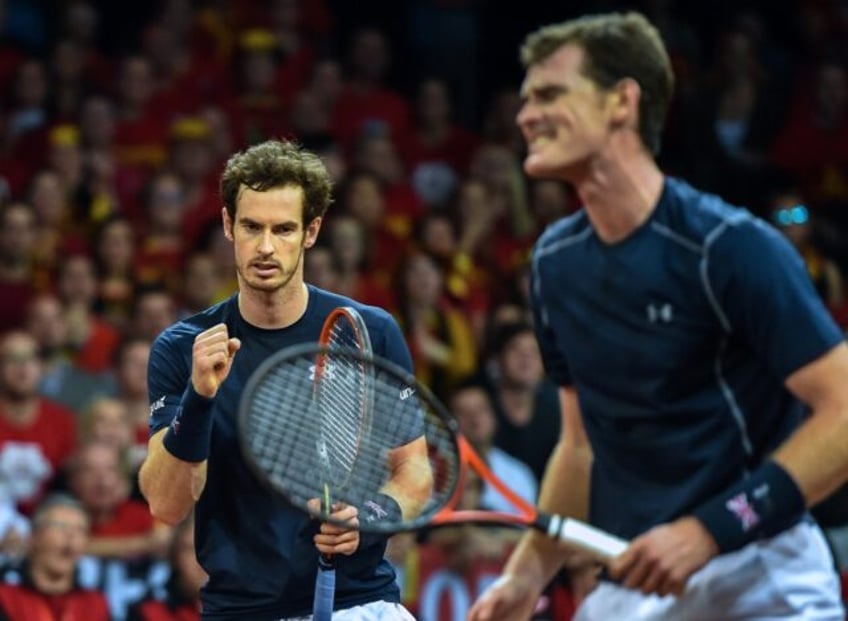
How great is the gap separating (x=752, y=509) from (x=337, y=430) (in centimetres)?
115

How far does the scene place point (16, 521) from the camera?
7.82 metres

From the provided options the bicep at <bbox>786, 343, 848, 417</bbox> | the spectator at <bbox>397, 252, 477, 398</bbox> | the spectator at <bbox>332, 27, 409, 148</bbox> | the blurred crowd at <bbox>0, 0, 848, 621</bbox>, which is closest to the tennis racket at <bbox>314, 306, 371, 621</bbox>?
the bicep at <bbox>786, 343, 848, 417</bbox>

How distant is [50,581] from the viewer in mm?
7258

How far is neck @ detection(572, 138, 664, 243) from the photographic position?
3943 mm

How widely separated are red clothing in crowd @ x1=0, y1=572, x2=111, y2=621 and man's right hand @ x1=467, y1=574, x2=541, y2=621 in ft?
11.2

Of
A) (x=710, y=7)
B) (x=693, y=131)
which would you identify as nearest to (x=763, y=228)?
(x=693, y=131)

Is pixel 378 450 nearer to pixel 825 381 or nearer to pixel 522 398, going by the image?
pixel 825 381

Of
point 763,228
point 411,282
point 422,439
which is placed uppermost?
point 763,228

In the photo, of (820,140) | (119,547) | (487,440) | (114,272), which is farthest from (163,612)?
(820,140)

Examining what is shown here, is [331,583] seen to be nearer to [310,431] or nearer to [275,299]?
[310,431]

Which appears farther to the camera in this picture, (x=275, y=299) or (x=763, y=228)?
(x=275, y=299)

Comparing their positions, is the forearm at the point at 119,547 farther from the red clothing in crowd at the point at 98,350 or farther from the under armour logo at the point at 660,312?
the under armour logo at the point at 660,312

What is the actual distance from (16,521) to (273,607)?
3568 millimetres

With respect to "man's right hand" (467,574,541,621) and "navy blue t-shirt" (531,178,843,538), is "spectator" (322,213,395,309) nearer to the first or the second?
"man's right hand" (467,574,541,621)
